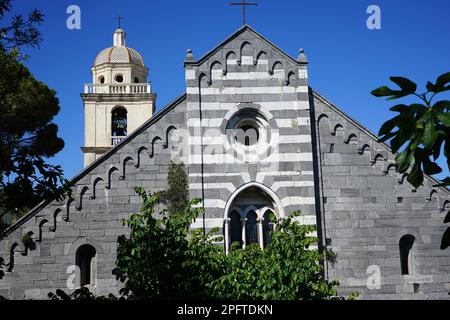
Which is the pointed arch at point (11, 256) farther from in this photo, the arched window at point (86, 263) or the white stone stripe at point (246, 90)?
the white stone stripe at point (246, 90)

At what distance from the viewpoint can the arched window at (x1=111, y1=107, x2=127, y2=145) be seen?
41969 mm

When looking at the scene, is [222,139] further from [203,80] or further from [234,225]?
[234,225]

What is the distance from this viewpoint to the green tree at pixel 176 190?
1919 cm

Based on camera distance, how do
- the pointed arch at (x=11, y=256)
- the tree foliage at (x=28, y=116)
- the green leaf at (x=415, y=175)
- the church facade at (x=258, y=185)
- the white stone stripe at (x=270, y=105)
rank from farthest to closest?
the white stone stripe at (x=270, y=105)
the church facade at (x=258, y=185)
the pointed arch at (x=11, y=256)
the tree foliage at (x=28, y=116)
the green leaf at (x=415, y=175)

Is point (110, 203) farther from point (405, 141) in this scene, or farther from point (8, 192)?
point (405, 141)

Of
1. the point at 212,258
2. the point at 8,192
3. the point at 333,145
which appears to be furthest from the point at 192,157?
the point at 8,192

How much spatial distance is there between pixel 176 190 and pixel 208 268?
6.69m

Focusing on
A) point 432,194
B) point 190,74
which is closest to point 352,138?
point 432,194

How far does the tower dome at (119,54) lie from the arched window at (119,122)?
423cm

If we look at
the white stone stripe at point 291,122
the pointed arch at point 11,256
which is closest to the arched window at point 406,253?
the white stone stripe at point 291,122

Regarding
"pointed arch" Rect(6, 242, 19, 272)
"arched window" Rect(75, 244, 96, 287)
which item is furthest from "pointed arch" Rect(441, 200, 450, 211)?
"pointed arch" Rect(6, 242, 19, 272)

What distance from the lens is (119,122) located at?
4247 cm

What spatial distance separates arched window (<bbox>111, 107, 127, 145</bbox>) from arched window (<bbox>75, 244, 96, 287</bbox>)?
912 inches

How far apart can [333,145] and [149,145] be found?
20.5 ft
